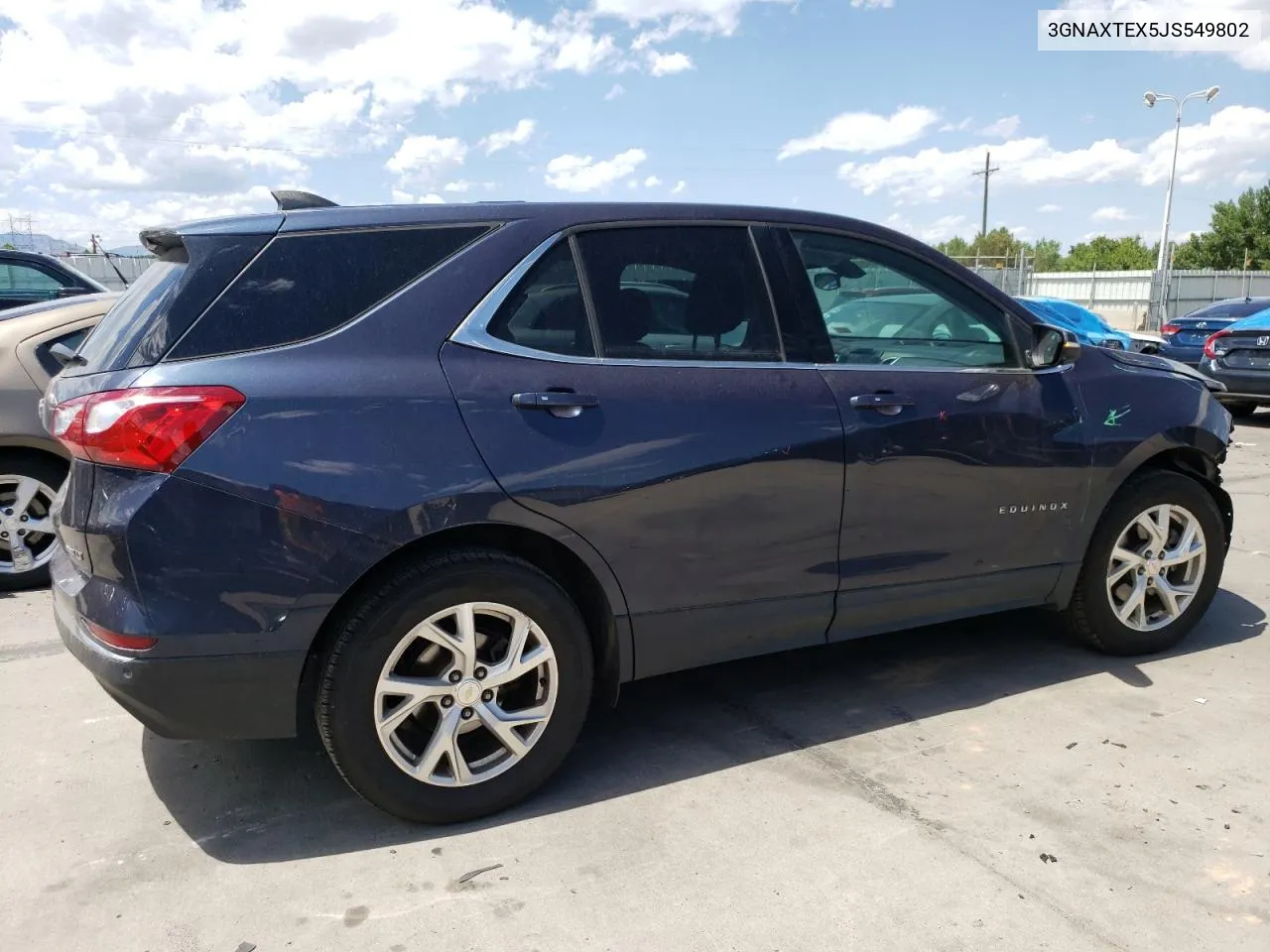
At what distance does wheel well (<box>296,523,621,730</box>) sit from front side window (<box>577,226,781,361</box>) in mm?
627

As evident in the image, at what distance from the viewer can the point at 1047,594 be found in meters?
4.01

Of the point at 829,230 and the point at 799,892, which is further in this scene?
the point at 829,230

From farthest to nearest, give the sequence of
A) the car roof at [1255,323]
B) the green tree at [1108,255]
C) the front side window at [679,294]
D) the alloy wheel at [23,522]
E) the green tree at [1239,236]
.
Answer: the green tree at [1108,255], the green tree at [1239,236], the car roof at [1255,323], the alloy wheel at [23,522], the front side window at [679,294]

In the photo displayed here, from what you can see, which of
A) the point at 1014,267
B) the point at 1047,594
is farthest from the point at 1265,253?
the point at 1047,594

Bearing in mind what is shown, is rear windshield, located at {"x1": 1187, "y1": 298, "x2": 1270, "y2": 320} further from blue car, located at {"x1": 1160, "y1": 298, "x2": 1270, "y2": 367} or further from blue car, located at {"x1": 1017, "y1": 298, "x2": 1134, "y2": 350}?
blue car, located at {"x1": 1017, "y1": 298, "x2": 1134, "y2": 350}

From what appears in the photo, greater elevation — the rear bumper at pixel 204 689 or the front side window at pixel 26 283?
the front side window at pixel 26 283

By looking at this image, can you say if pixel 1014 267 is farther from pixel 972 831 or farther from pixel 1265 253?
pixel 972 831

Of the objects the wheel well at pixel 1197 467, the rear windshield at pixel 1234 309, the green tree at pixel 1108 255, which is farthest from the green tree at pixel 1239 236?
the wheel well at pixel 1197 467

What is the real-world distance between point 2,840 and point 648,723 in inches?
80.3

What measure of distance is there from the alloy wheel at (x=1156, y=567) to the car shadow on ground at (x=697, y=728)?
24cm

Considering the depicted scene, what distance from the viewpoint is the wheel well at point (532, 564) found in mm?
2746

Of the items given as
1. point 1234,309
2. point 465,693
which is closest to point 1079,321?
point 1234,309

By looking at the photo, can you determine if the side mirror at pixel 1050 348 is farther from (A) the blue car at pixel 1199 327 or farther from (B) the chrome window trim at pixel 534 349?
(A) the blue car at pixel 1199 327

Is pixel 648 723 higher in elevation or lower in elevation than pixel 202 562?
lower
